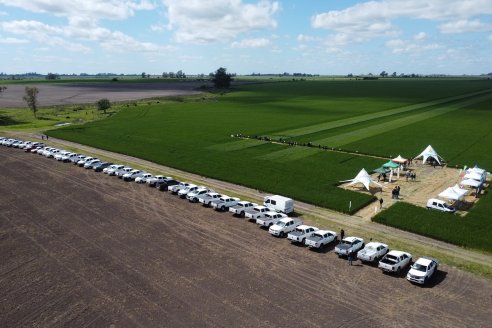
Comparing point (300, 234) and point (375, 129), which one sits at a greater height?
point (375, 129)

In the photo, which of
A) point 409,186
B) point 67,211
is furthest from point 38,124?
point 409,186

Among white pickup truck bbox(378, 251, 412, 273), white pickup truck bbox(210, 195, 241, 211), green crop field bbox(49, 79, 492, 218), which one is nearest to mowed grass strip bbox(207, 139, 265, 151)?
green crop field bbox(49, 79, 492, 218)

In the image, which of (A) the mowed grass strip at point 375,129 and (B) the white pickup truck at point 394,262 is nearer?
(B) the white pickup truck at point 394,262

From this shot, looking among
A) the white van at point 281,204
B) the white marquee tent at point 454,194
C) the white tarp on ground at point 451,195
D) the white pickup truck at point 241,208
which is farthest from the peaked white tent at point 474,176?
the white pickup truck at point 241,208

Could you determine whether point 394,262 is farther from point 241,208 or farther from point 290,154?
point 290,154

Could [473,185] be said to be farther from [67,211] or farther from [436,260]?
[67,211]

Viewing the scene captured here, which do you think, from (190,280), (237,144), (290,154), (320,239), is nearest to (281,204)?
(320,239)

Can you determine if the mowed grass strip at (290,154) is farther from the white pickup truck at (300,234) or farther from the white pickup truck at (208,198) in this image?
the white pickup truck at (300,234)
